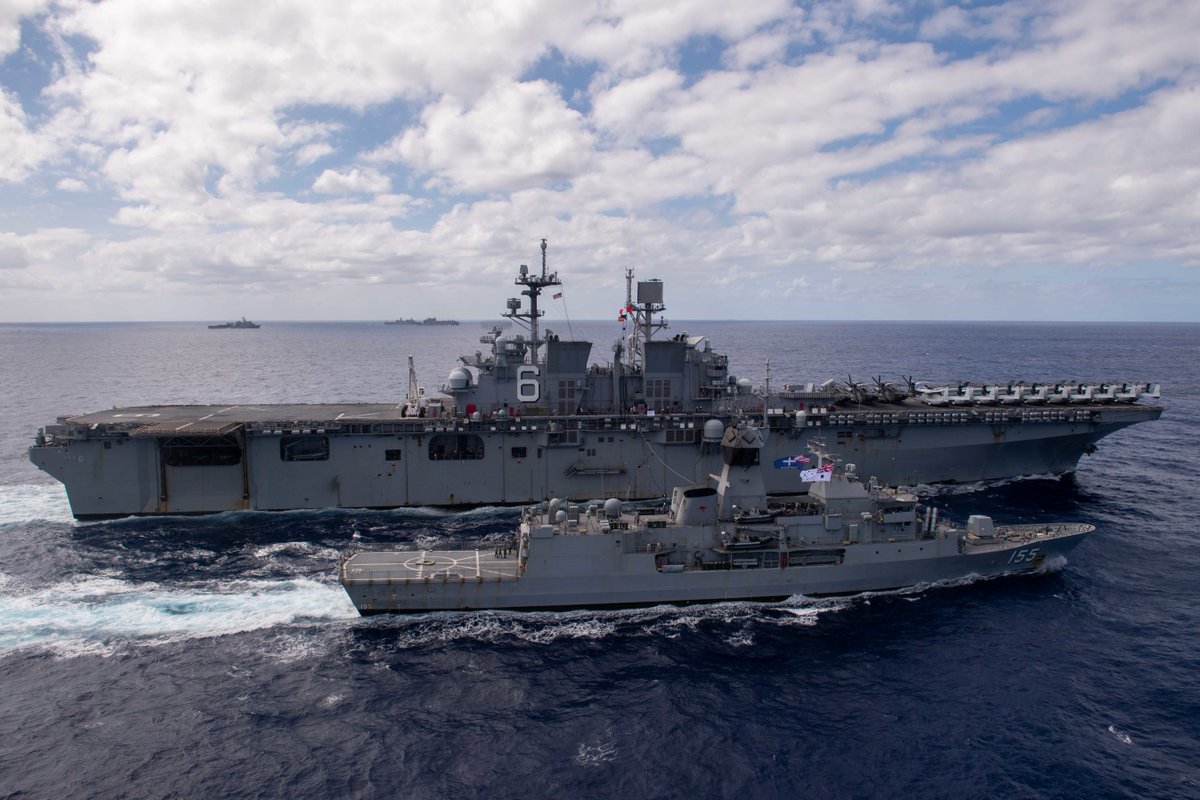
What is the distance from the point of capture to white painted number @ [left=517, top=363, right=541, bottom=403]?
3747cm

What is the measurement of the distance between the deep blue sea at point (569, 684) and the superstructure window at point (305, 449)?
412cm

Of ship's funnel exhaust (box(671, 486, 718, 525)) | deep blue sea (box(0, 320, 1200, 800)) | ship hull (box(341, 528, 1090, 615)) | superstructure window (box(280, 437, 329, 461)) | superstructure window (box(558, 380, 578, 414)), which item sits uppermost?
superstructure window (box(558, 380, 578, 414))

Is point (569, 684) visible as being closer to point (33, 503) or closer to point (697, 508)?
point (697, 508)

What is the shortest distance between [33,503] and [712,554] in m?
34.3

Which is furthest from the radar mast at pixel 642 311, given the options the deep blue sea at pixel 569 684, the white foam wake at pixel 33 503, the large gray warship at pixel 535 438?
the white foam wake at pixel 33 503

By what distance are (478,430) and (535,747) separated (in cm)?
1970

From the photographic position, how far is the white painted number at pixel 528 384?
37.5 meters

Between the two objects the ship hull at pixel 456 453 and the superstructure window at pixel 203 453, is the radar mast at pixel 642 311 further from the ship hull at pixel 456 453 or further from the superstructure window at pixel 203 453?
the superstructure window at pixel 203 453

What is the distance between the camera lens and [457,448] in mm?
35781

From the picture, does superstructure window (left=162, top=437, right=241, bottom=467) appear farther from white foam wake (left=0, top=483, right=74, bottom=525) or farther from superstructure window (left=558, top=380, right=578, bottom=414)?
superstructure window (left=558, top=380, right=578, bottom=414)

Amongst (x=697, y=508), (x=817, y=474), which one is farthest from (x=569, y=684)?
(x=817, y=474)

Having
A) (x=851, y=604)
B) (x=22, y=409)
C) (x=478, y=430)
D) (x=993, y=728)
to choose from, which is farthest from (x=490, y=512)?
(x=22, y=409)

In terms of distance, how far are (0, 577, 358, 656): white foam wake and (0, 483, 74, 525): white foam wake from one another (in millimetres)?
9476

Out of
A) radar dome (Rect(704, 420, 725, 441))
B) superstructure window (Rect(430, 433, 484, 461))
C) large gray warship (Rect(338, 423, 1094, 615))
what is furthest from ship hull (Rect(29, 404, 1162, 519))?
large gray warship (Rect(338, 423, 1094, 615))
